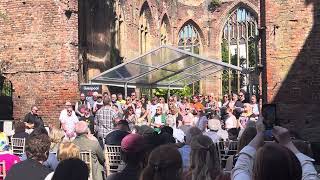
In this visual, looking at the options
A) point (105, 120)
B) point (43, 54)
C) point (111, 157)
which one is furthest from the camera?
point (43, 54)

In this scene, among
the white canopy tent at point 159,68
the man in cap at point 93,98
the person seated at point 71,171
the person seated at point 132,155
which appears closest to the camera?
the person seated at point 71,171

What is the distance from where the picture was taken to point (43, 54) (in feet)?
53.1

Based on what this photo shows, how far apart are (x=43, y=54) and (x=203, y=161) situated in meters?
12.8

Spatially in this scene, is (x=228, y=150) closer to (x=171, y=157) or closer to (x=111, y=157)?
(x=111, y=157)

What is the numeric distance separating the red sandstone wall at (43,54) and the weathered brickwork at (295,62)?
6.21m

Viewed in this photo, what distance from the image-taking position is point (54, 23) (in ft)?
52.7

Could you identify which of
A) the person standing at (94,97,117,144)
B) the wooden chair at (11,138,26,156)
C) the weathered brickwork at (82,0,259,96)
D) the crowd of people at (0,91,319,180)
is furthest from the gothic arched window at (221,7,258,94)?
the wooden chair at (11,138,26,156)

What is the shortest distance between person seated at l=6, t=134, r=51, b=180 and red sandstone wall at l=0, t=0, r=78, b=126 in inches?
449

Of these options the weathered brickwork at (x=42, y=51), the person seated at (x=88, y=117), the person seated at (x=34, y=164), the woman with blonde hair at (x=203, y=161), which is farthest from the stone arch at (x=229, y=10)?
the woman with blonde hair at (x=203, y=161)

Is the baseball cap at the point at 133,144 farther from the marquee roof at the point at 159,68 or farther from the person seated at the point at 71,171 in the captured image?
the marquee roof at the point at 159,68

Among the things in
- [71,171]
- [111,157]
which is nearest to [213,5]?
[111,157]

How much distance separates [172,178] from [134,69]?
1434 centimetres

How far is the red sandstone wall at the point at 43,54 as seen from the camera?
16062mm

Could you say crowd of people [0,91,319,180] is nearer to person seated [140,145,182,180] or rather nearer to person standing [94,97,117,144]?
person seated [140,145,182,180]
